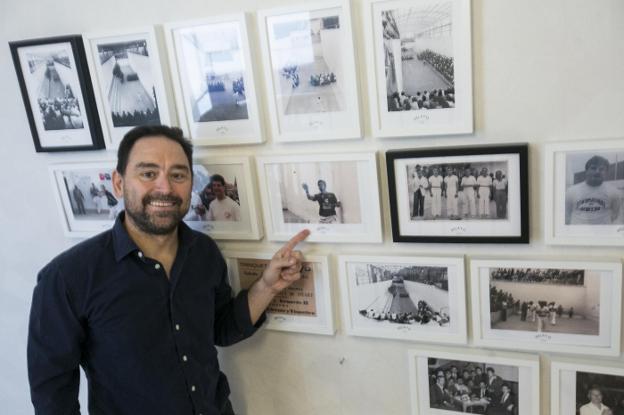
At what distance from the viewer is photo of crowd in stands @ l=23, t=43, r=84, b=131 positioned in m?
1.30

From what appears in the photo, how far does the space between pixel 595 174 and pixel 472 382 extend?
53 centimetres

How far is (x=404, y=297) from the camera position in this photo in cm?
114

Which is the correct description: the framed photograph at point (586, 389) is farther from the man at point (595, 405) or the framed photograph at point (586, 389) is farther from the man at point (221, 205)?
the man at point (221, 205)

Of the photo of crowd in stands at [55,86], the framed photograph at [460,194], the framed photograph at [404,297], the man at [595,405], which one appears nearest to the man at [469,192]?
the framed photograph at [460,194]

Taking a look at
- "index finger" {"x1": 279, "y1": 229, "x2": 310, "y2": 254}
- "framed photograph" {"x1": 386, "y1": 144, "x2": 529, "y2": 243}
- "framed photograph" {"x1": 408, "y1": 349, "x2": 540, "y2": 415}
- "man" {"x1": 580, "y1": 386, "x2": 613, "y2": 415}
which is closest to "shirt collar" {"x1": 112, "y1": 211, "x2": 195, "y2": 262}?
"index finger" {"x1": 279, "y1": 229, "x2": 310, "y2": 254}

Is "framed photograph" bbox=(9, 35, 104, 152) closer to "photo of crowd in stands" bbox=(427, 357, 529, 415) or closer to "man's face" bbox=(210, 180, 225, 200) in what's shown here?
"man's face" bbox=(210, 180, 225, 200)

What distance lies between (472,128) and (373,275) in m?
0.40

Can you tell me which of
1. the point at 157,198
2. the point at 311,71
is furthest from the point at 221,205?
the point at 311,71

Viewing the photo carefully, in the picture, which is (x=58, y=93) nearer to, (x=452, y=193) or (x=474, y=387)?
(x=452, y=193)

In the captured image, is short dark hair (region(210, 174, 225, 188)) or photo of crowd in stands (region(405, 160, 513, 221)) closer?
photo of crowd in stands (region(405, 160, 513, 221))

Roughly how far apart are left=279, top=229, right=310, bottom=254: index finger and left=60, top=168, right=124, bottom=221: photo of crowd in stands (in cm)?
51

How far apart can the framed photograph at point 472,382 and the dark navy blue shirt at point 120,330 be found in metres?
0.51

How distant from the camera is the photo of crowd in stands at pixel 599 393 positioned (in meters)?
1.01

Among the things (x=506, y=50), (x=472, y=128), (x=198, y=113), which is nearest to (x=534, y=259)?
(x=472, y=128)
